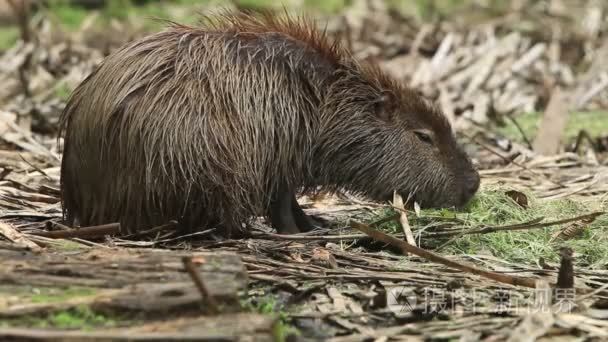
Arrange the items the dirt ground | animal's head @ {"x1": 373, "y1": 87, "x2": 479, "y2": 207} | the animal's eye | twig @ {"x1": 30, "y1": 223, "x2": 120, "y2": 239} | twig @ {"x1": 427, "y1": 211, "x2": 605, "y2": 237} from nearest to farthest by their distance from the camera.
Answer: the dirt ground, twig @ {"x1": 30, "y1": 223, "x2": 120, "y2": 239}, twig @ {"x1": 427, "y1": 211, "x2": 605, "y2": 237}, animal's head @ {"x1": 373, "y1": 87, "x2": 479, "y2": 207}, the animal's eye

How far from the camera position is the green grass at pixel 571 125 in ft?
30.8

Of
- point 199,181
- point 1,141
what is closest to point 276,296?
point 199,181

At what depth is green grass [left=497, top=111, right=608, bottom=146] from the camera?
9383 mm

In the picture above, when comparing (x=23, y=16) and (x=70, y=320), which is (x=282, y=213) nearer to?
(x=70, y=320)

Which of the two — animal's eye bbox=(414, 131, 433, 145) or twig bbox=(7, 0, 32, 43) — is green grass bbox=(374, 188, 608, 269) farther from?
twig bbox=(7, 0, 32, 43)

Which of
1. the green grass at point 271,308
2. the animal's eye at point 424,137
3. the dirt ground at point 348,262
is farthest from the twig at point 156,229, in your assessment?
the animal's eye at point 424,137

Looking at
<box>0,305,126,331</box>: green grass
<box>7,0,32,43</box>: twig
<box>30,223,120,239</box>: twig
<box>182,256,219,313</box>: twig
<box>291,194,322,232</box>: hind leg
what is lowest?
<box>0,305,126,331</box>: green grass

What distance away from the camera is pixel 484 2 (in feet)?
51.0

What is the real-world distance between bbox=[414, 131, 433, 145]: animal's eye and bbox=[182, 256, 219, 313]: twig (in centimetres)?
296

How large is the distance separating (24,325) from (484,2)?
13096 millimetres

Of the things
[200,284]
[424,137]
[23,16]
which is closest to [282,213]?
[424,137]

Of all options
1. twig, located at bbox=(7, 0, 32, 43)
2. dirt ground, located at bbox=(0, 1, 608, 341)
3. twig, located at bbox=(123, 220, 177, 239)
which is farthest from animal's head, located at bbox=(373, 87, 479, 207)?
twig, located at bbox=(7, 0, 32, 43)

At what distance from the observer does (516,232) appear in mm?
5574

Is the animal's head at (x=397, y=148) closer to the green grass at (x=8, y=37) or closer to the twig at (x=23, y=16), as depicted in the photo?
the twig at (x=23, y=16)
